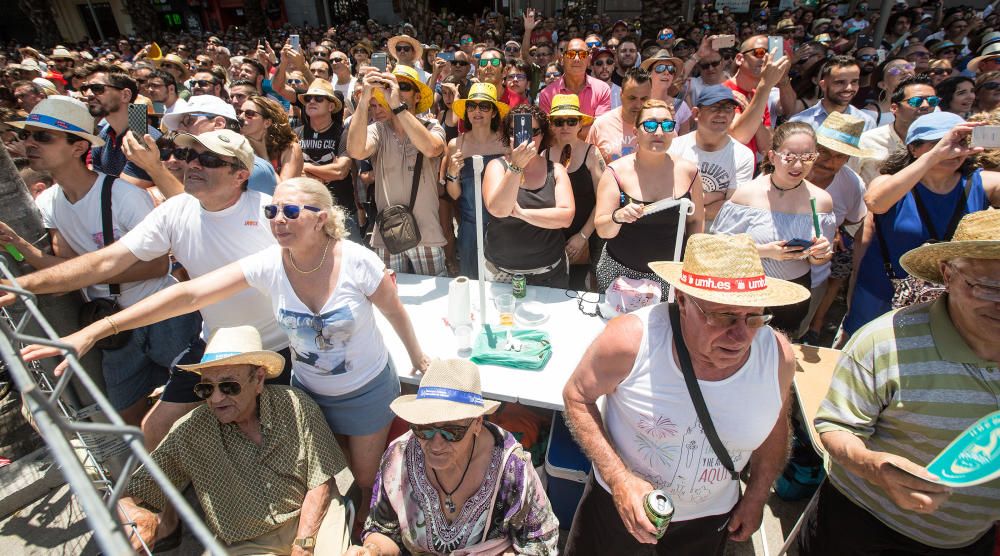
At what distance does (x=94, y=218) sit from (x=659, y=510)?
10.5 feet

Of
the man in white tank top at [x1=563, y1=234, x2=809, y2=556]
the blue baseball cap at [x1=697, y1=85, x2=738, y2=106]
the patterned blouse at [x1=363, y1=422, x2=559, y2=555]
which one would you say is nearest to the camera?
the man in white tank top at [x1=563, y1=234, x2=809, y2=556]

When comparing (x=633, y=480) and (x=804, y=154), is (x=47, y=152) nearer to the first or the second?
(x=633, y=480)

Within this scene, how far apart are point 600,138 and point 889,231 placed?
2.21 metres

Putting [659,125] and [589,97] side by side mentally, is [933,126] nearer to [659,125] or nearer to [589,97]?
[659,125]

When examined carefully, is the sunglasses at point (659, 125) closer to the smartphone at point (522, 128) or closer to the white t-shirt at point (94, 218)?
the smartphone at point (522, 128)

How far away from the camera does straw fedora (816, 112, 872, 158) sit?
3053 millimetres

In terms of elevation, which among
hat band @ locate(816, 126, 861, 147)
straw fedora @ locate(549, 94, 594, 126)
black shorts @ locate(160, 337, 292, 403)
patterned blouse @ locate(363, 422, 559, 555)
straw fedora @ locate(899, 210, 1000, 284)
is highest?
straw fedora @ locate(549, 94, 594, 126)

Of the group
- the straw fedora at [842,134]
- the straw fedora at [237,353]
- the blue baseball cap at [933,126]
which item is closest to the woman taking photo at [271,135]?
the straw fedora at [237,353]

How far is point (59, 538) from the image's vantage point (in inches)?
108

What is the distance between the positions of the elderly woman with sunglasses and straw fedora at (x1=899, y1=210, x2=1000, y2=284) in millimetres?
1657

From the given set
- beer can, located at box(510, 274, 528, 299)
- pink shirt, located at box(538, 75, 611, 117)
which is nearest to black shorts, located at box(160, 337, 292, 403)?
beer can, located at box(510, 274, 528, 299)

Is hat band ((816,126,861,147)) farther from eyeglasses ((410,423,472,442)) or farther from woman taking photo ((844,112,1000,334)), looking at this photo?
eyeglasses ((410,423,472,442))

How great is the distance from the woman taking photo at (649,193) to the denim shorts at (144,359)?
8.60ft

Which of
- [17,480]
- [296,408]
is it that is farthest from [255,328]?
[17,480]
